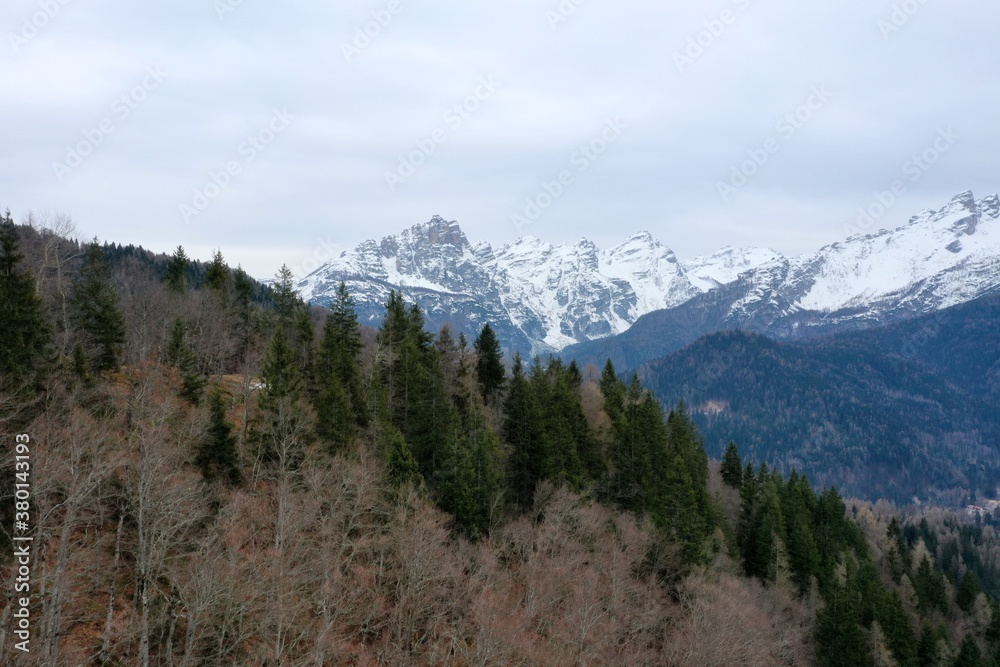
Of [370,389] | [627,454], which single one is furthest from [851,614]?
[370,389]

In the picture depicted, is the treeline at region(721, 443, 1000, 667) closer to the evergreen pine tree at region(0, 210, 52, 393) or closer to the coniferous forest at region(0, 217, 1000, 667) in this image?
the coniferous forest at region(0, 217, 1000, 667)

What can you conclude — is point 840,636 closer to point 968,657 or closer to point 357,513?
point 968,657

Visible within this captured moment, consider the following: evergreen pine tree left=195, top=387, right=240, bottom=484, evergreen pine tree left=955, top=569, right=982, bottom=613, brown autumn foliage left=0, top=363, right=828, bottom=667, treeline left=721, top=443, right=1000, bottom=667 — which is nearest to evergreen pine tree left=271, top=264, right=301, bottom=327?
brown autumn foliage left=0, top=363, right=828, bottom=667

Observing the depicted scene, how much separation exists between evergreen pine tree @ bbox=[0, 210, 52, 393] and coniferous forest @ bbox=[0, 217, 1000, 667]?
20 cm

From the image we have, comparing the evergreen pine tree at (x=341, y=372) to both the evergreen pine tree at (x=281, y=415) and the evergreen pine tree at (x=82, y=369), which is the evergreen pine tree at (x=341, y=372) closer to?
the evergreen pine tree at (x=281, y=415)

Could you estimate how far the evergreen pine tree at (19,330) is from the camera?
37.4m

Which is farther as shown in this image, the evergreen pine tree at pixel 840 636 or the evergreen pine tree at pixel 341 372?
the evergreen pine tree at pixel 840 636

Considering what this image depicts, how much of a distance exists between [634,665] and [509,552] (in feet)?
42.1

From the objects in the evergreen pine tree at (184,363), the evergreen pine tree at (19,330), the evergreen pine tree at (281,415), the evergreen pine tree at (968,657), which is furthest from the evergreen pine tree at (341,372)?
the evergreen pine tree at (968,657)

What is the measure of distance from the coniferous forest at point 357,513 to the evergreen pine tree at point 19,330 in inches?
8.0

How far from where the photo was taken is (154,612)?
32.0 metres

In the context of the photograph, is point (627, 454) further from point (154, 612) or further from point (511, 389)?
point (154, 612)

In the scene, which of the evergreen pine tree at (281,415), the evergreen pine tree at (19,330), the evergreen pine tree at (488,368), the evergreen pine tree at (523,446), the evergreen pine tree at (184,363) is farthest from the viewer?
the evergreen pine tree at (488,368)

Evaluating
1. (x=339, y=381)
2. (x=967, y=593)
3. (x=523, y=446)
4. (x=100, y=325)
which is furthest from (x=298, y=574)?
(x=967, y=593)
